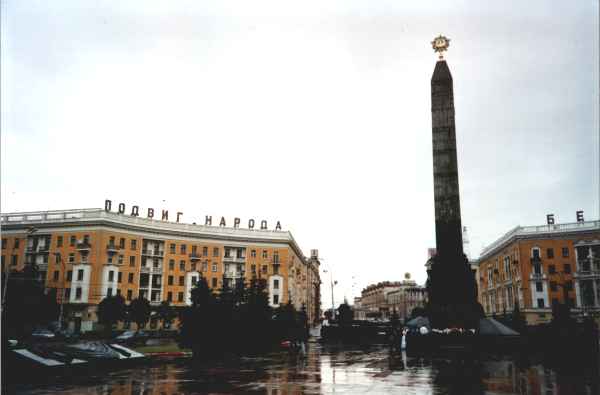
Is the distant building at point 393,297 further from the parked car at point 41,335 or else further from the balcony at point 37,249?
the parked car at point 41,335

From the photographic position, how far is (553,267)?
206 ft

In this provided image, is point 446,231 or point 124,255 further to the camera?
point 124,255

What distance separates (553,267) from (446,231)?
3039 cm

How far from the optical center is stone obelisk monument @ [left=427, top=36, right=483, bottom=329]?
38.1 metres

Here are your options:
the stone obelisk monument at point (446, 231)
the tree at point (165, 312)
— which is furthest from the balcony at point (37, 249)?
the stone obelisk monument at point (446, 231)

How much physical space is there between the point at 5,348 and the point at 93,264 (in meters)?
46.5

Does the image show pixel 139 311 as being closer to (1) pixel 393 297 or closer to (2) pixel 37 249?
(2) pixel 37 249

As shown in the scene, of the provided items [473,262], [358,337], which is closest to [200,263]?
[358,337]

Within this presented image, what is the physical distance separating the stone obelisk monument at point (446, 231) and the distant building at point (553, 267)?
2564 cm

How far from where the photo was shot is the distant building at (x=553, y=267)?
60031 mm

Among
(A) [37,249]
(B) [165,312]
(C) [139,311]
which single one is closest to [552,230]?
(B) [165,312]

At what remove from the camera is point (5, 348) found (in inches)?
602

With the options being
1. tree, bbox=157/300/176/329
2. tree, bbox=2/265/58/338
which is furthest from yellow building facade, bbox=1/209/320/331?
tree, bbox=2/265/58/338

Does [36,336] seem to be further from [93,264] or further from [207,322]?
[207,322]
